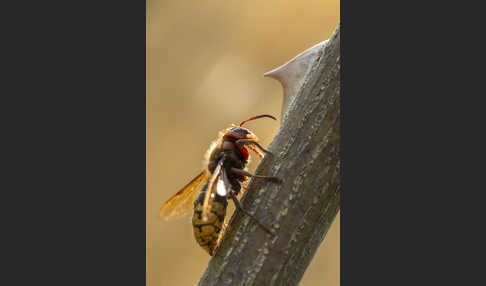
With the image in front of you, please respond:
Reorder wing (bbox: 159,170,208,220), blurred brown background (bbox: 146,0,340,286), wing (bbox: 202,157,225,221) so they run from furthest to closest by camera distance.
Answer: blurred brown background (bbox: 146,0,340,286) < wing (bbox: 159,170,208,220) < wing (bbox: 202,157,225,221)

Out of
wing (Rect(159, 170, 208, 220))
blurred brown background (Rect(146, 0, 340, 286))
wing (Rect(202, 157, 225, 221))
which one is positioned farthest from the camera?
blurred brown background (Rect(146, 0, 340, 286))

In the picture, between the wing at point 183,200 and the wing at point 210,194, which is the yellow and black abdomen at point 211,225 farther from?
the wing at point 183,200

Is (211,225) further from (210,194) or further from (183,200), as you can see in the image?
(183,200)

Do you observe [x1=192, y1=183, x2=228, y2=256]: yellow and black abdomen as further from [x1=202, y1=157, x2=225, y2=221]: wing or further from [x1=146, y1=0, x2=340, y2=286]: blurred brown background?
[x1=146, y1=0, x2=340, y2=286]: blurred brown background

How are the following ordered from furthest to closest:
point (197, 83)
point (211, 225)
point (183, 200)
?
point (197, 83) < point (183, 200) < point (211, 225)

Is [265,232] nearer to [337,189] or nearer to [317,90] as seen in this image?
[337,189]

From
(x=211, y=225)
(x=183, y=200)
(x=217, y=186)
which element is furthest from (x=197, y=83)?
(x=211, y=225)

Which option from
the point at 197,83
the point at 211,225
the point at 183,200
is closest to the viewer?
the point at 211,225

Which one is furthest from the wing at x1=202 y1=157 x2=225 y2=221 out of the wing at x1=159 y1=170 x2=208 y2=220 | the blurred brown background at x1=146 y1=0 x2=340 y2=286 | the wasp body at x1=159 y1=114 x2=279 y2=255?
the blurred brown background at x1=146 y1=0 x2=340 y2=286
